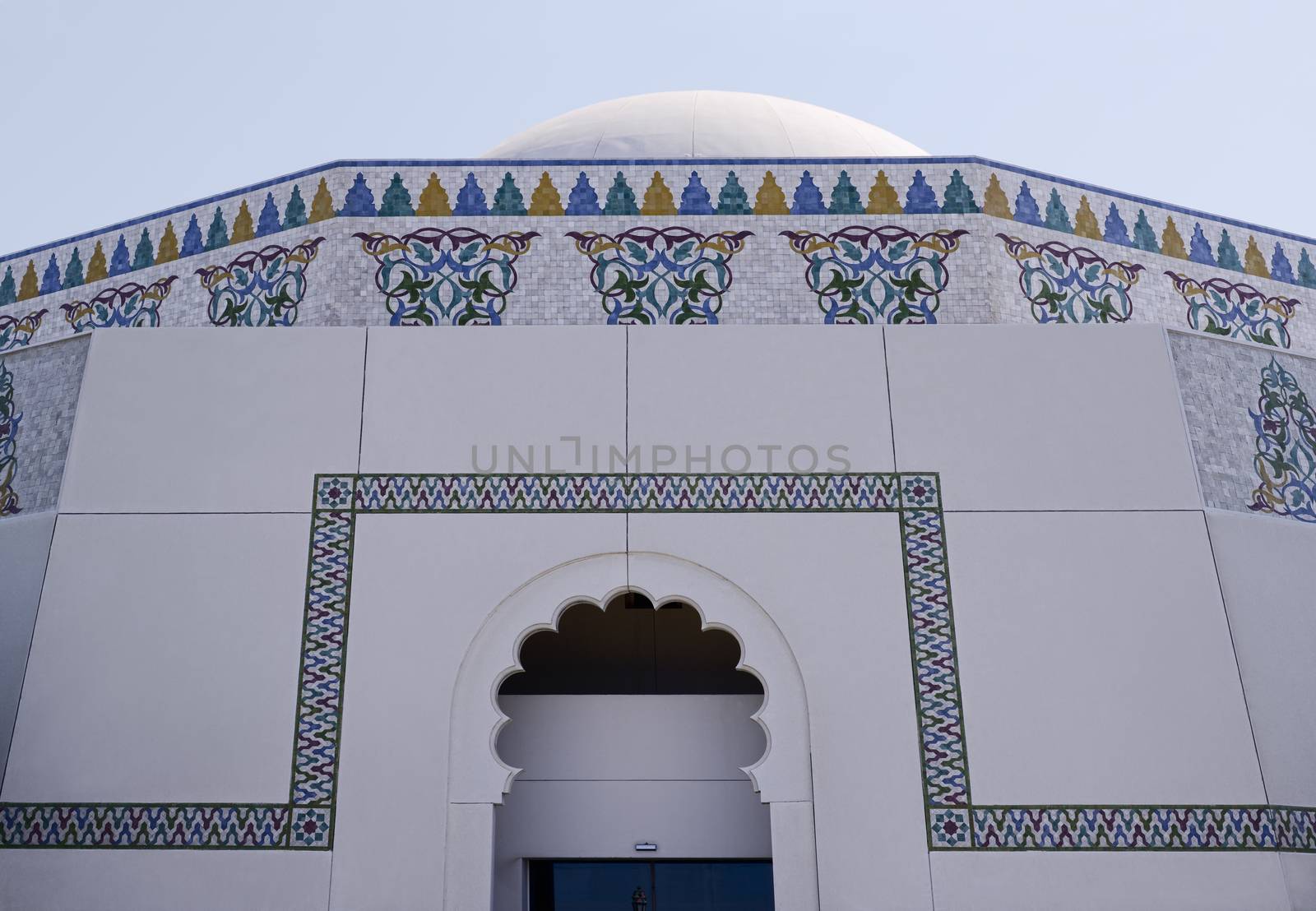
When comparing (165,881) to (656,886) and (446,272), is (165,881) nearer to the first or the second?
(656,886)

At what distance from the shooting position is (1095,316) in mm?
4398

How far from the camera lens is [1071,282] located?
14.5 feet

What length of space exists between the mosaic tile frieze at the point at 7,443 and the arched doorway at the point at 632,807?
1.86 meters

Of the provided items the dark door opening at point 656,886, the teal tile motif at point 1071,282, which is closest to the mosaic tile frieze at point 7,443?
the dark door opening at point 656,886

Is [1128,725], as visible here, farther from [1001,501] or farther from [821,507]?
[821,507]

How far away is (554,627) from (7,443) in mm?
2144

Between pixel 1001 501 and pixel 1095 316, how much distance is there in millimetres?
917

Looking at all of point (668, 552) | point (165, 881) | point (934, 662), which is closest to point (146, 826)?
point (165, 881)

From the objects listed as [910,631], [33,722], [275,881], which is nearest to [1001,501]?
[910,631]

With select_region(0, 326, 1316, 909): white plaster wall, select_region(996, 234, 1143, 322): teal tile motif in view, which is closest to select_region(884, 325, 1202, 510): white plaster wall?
select_region(0, 326, 1316, 909): white plaster wall

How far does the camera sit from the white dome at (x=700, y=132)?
5.14m

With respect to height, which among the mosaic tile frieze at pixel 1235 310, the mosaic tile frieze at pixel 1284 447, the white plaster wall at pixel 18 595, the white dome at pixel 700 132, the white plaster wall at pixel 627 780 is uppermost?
the white dome at pixel 700 132

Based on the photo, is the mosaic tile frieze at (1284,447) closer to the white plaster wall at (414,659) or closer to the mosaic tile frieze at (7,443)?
the white plaster wall at (414,659)

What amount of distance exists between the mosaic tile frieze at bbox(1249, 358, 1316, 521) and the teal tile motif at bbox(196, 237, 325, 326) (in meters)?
3.28
